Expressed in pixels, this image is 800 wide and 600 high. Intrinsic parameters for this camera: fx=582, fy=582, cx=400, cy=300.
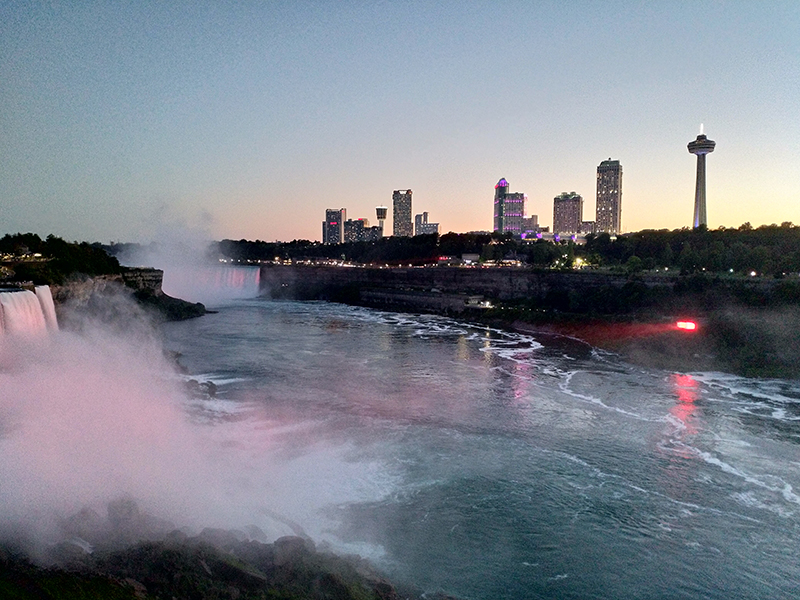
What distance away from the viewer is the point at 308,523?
12.0 meters

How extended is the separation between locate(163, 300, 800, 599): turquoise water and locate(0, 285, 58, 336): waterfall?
264 inches

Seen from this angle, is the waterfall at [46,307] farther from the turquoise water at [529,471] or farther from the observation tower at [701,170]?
the observation tower at [701,170]

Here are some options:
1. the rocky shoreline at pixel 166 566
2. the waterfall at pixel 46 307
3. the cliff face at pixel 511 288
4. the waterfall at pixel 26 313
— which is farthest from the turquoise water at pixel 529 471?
the cliff face at pixel 511 288

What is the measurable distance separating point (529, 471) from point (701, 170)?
380 ft

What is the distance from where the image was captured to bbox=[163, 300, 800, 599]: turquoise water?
10969mm

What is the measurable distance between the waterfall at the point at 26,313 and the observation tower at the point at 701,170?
Answer: 11406 cm

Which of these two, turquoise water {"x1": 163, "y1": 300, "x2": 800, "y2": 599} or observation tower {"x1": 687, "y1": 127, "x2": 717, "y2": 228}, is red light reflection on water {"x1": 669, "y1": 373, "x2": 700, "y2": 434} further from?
observation tower {"x1": 687, "y1": 127, "x2": 717, "y2": 228}

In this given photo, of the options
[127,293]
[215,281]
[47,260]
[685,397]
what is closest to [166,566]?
[685,397]

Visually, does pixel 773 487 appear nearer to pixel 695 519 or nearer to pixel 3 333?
pixel 695 519

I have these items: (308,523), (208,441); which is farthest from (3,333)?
(308,523)

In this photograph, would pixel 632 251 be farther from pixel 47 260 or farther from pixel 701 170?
pixel 47 260

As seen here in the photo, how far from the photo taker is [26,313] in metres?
23.6

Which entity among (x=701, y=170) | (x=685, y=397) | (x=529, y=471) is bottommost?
(x=685, y=397)

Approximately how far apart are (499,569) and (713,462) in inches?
357
